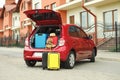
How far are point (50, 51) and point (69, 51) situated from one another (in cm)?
68

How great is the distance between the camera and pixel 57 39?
1366cm

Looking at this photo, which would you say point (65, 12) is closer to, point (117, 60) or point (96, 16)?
point (96, 16)

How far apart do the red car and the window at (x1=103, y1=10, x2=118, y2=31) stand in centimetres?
1406

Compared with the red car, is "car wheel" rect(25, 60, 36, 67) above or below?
below

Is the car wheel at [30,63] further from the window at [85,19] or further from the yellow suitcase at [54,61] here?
the window at [85,19]

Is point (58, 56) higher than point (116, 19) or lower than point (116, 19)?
lower

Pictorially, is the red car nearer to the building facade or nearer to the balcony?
the building facade

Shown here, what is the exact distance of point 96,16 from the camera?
105 feet

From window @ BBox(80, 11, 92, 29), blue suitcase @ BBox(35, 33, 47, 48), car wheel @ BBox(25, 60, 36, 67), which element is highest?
window @ BBox(80, 11, 92, 29)

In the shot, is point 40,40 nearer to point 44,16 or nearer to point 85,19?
point 44,16

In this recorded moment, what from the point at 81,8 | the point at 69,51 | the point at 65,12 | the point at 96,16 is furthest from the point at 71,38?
the point at 65,12

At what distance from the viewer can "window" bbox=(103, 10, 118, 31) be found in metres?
29.1

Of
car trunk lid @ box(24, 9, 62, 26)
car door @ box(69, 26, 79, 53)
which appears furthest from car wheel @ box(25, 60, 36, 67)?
car door @ box(69, 26, 79, 53)

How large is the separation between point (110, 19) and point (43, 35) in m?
16.3
